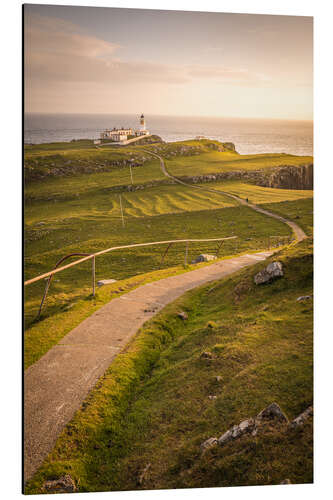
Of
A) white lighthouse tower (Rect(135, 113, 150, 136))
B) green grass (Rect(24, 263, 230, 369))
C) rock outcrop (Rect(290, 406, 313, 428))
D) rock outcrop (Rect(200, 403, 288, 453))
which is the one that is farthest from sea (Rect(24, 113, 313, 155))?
rock outcrop (Rect(200, 403, 288, 453))

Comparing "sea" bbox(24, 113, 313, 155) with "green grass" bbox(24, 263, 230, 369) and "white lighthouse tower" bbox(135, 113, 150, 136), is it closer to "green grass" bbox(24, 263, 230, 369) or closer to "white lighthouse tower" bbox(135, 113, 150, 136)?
"white lighthouse tower" bbox(135, 113, 150, 136)

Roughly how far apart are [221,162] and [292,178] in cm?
111

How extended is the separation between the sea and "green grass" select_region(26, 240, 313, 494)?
199cm

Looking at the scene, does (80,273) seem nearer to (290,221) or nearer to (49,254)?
(49,254)

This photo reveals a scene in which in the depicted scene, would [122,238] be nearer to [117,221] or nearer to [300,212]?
[117,221]

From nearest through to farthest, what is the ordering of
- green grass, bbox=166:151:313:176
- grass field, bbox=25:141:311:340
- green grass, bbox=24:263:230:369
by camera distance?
green grass, bbox=24:263:230:369
grass field, bbox=25:141:311:340
green grass, bbox=166:151:313:176

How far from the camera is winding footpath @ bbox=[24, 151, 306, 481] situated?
3541 mm

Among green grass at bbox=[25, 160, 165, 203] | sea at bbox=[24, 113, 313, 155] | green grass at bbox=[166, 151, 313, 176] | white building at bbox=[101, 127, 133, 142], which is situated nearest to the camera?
sea at bbox=[24, 113, 313, 155]

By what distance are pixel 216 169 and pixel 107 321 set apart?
2856 millimetres

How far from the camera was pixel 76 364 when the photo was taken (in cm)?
406

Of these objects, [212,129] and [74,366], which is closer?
[74,366]

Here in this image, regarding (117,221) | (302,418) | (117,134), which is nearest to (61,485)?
→ (302,418)

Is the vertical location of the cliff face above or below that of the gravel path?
above

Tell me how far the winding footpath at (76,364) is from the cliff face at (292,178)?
23.6 inches
